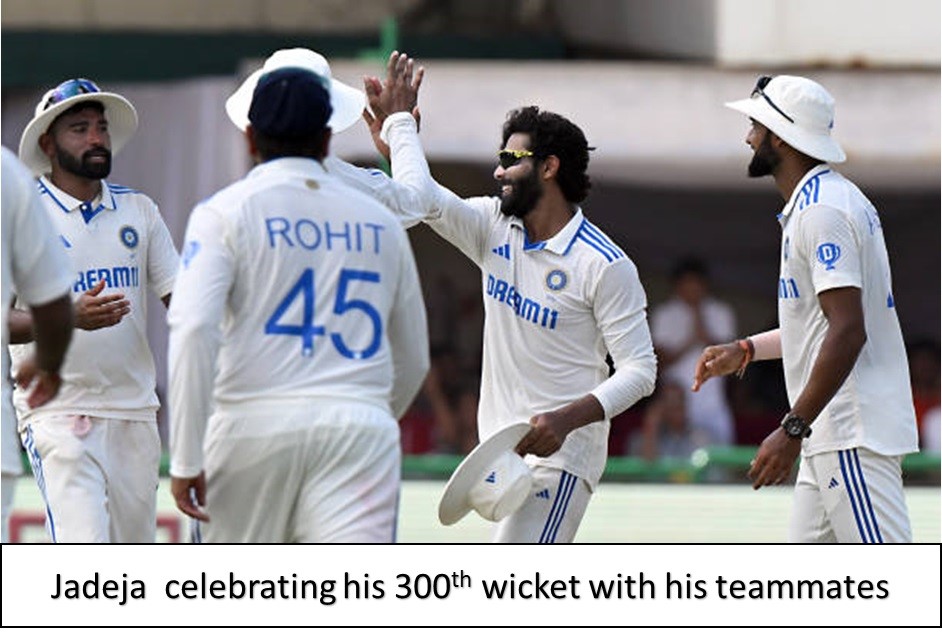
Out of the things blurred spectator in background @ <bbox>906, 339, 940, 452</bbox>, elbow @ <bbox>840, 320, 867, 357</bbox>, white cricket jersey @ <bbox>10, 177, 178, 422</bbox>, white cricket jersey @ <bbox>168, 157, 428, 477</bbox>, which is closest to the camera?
white cricket jersey @ <bbox>168, 157, 428, 477</bbox>

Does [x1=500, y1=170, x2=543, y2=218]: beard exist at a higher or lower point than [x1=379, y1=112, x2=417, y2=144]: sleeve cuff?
lower

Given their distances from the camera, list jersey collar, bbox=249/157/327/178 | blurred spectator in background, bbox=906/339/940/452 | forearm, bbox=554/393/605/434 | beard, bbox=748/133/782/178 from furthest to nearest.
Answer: blurred spectator in background, bbox=906/339/940/452
beard, bbox=748/133/782/178
forearm, bbox=554/393/605/434
jersey collar, bbox=249/157/327/178

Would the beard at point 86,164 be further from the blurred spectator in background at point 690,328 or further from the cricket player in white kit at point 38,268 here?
the blurred spectator in background at point 690,328

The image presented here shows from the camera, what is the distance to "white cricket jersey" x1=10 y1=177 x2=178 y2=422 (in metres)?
9.20

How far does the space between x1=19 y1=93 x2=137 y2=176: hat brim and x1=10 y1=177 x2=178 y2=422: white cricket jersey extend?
9 centimetres

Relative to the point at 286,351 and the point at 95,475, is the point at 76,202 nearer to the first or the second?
the point at 95,475

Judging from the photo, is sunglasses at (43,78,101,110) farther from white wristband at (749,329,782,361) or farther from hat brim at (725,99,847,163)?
white wristband at (749,329,782,361)

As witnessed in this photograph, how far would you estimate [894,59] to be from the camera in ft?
55.1

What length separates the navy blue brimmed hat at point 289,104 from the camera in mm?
7180

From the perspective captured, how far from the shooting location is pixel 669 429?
619 inches

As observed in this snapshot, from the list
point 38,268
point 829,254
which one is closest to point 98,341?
point 38,268

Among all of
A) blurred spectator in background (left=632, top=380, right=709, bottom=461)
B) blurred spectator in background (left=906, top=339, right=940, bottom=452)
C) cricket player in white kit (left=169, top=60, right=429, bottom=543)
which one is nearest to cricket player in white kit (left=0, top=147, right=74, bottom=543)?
cricket player in white kit (left=169, top=60, right=429, bottom=543)

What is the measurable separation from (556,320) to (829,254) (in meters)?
1.09
